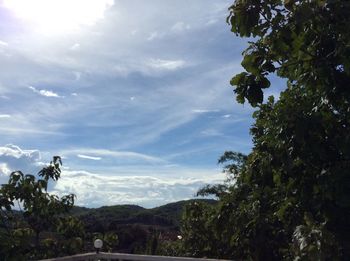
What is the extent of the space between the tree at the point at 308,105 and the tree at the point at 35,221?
95.2 inches

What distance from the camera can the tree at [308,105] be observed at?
353 cm

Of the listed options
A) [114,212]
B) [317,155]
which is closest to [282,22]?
[317,155]

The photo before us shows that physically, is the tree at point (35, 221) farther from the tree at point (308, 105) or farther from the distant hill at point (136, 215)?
the distant hill at point (136, 215)

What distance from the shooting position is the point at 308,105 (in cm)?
395

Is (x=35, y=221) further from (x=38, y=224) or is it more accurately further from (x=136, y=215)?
(x=136, y=215)

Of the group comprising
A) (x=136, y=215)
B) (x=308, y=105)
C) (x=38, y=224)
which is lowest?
(x=38, y=224)

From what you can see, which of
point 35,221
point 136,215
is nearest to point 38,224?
point 35,221

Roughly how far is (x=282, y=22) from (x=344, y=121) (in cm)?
94

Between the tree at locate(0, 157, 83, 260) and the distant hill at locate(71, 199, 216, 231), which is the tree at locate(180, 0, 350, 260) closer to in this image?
the tree at locate(0, 157, 83, 260)

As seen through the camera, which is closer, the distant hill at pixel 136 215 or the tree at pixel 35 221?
the tree at pixel 35 221

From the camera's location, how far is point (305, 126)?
3.59m

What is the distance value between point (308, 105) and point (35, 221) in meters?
3.91

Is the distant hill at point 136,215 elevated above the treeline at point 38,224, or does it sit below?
above

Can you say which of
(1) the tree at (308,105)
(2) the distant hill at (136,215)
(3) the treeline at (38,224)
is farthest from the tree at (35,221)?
(2) the distant hill at (136,215)
